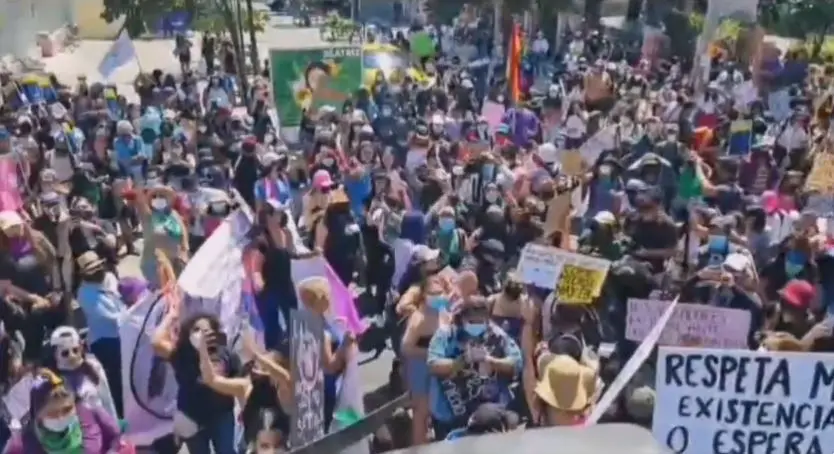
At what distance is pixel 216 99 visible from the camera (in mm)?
16203

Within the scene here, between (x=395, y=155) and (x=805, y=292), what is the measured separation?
5791mm

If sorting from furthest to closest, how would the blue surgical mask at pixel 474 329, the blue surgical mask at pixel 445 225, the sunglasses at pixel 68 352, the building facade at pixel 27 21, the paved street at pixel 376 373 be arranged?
the building facade at pixel 27 21 < the blue surgical mask at pixel 445 225 < the paved street at pixel 376 373 < the blue surgical mask at pixel 474 329 < the sunglasses at pixel 68 352

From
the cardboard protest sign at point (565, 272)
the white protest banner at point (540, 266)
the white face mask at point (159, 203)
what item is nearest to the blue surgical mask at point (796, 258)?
the cardboard protest sign at point (565, 272)

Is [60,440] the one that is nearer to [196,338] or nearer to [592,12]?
[196,338]

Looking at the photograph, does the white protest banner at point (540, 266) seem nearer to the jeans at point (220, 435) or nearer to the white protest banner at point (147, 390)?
the jeans at point (220, 435)

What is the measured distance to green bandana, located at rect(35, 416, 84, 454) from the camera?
5.72 m

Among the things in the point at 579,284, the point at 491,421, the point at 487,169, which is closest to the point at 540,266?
the point at 579,284

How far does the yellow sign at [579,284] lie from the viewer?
23.2 feet

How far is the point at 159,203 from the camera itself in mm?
9188

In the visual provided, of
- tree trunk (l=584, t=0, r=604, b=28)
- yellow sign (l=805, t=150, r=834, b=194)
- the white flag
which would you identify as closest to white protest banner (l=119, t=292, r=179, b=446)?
yellow sign (l=805, t=150, r=834, b=194)

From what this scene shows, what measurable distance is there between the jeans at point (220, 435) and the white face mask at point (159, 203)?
2.94 m

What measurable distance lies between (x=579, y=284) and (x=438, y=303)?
0.76m

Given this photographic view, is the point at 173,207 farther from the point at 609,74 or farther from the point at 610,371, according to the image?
the point at 609,74

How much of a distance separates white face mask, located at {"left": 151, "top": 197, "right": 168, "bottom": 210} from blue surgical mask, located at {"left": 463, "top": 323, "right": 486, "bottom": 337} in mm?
3179
